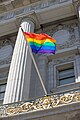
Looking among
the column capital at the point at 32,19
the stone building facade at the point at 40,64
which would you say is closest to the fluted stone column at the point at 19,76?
the stone building facade at the point at 40,64

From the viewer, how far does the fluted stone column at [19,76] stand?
11858mm

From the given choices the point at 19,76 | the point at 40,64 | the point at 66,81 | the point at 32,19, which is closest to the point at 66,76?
the point at 66,81

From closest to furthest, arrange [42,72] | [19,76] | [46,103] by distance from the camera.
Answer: [46,103]
[19,76]
[42,72]

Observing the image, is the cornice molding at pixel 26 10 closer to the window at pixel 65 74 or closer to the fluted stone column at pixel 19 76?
the fluted stone column at pixel 19 76

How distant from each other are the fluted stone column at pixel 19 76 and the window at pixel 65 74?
200cm

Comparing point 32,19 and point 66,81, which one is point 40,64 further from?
point 32,19

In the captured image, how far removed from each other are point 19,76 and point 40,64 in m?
3.01

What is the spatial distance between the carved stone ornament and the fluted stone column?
1569mm

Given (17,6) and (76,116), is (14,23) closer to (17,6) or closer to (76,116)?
(17,6)

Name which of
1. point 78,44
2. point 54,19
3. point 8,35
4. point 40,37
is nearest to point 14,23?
point 8,35

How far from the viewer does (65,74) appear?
15398 millimetres

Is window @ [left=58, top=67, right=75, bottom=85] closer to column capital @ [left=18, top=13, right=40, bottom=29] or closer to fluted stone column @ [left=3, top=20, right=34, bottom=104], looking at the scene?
fluted stone column @ [left=3, top=20, right=34, bottom=104]

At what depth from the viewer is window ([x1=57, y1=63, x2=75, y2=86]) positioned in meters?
14.8

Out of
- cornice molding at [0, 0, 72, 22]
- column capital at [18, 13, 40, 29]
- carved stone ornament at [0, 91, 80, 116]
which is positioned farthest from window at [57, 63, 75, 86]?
cornice molding at [0, 0, 72, 22]
